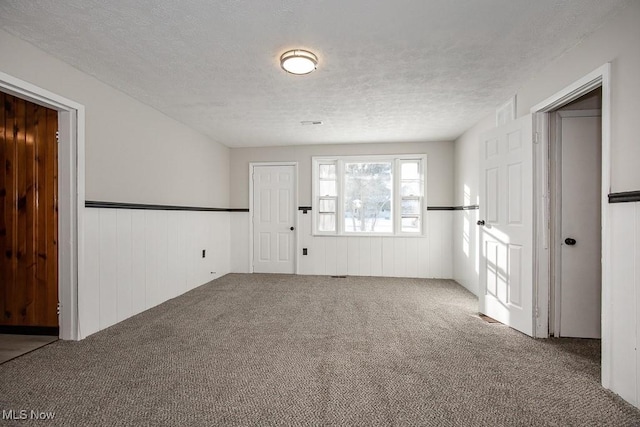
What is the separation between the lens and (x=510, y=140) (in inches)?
121

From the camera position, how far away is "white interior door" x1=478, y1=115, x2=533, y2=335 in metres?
2.83

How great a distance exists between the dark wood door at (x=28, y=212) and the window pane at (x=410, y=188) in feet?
15.4

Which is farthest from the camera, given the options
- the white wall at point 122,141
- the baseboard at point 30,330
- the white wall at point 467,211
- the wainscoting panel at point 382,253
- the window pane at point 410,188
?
the window pane at point 410,188

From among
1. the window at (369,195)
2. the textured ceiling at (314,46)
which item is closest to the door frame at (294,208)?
the window at (369,195)

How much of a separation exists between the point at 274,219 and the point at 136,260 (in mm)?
A: 2695

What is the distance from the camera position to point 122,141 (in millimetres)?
3232

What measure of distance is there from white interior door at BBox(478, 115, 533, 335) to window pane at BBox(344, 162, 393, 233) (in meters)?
2.09

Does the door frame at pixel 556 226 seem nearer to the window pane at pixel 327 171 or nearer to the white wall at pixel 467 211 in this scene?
the white wall at pixel 467 211

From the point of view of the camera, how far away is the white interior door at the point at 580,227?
2760mm

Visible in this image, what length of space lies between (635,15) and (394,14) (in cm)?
138

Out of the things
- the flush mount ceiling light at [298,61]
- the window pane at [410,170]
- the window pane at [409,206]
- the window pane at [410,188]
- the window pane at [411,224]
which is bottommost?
the window pane at [411,224]

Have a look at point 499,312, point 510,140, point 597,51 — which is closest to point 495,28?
point 597,51

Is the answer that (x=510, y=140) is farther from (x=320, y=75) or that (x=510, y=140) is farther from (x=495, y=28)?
(x=320, y=75)

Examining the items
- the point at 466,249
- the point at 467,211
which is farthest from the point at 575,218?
the point at 466,249
